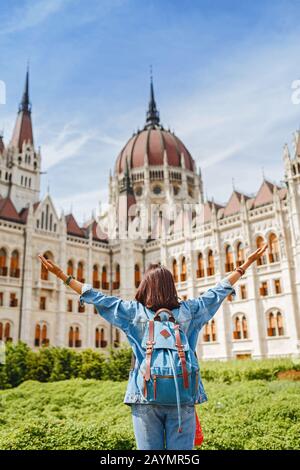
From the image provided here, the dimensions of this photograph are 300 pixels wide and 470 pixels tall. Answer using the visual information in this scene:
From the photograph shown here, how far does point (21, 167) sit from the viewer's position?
145 ft

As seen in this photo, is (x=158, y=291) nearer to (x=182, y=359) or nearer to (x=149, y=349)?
(x=149, y=349)

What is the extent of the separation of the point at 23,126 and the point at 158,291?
4842 centimetres

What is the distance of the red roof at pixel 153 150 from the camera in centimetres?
5547

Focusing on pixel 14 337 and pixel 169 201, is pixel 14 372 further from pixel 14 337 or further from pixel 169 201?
pixel 169 201

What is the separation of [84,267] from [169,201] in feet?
59.5

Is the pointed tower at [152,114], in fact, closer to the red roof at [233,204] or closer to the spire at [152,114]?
the spire at [152,114]

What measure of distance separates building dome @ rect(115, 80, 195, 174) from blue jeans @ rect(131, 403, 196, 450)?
52.4 m

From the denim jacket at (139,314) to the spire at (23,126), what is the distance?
146 ft

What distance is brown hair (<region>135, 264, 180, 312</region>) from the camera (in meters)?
3.27

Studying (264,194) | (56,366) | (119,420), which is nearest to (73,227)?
(264,194)

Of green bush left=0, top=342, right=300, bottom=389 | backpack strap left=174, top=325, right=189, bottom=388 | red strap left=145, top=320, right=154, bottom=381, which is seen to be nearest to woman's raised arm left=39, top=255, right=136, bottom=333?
red strap left=145, top=320, right=154, bottom=381

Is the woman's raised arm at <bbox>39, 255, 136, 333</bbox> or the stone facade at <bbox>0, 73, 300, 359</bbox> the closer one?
the woman's raised arm at <bbox>39, 255, 136, 333</bbox>

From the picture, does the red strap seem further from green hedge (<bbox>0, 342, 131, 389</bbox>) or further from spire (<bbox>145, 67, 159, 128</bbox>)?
spire (<bbox>145, 67, 159, 128</bbox>)
